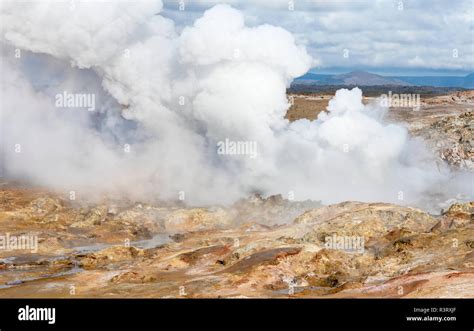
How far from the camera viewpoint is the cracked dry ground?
36.9 meters

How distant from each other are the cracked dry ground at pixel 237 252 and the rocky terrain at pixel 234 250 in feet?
0.29

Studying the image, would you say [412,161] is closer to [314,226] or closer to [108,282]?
[314,226]

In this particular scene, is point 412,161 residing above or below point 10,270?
above

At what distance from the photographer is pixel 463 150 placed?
78500mm

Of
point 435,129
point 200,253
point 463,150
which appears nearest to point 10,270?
point 200,253

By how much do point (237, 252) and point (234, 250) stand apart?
1.36m

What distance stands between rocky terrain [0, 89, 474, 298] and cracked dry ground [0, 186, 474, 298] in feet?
0.29

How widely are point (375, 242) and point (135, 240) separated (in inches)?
875

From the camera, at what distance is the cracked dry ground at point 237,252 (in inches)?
1454

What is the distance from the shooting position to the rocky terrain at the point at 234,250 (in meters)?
37.1

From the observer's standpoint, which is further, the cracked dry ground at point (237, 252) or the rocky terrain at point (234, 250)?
the rocky terrain at point (234, 250)
